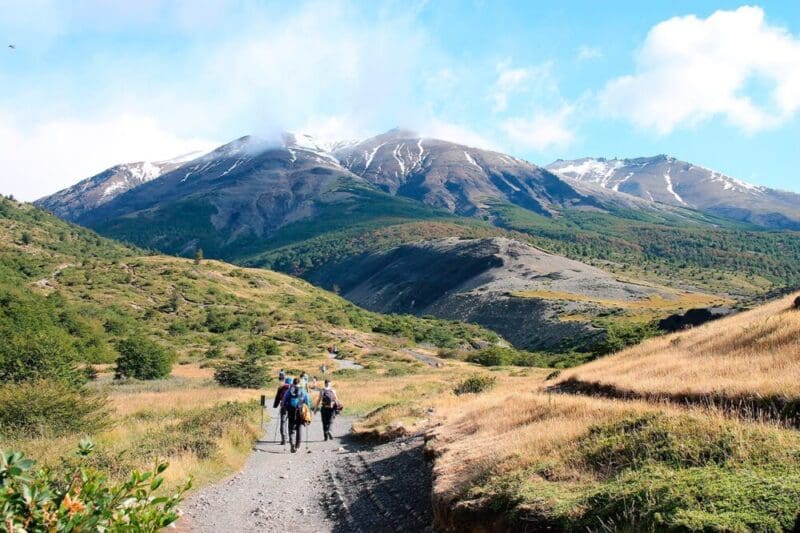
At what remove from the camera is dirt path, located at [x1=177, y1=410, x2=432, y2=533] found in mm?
10422

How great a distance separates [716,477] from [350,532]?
6.37m

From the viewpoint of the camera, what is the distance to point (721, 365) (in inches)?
492

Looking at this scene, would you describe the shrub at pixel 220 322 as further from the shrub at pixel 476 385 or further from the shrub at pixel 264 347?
the shrub at pixel 476 385

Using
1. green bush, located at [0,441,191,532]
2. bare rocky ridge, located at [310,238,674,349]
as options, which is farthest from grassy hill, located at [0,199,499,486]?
bare rocky ridge, located at [310,238,674,349]

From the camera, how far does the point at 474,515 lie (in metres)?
7.77

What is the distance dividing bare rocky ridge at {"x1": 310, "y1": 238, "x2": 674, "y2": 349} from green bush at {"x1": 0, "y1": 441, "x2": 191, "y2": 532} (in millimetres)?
77487

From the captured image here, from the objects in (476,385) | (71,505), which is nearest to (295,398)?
(476,385)

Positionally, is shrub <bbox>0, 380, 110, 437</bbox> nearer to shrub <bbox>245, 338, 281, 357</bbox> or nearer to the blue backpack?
the blue backpack

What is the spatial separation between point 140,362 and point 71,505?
42.9 metres

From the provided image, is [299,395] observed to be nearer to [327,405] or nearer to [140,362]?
[327,405]

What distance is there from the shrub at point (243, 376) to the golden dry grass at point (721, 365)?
2533 centimetres

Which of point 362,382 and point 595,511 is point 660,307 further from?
point 595,511

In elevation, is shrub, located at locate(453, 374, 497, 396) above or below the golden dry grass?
below

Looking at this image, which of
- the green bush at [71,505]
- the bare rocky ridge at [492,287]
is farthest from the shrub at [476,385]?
the bare rocky ridge at [492,287]
